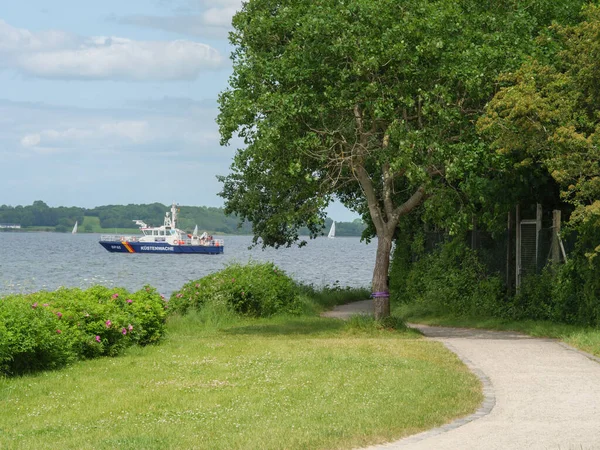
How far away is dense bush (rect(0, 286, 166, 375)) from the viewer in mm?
13367

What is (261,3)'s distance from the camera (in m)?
20.4

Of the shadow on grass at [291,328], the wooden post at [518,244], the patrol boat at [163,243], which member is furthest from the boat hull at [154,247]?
the wooden post at [518,244]

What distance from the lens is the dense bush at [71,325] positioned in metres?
13.4

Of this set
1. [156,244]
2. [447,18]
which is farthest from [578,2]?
[156,244]

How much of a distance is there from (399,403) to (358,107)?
10.3m

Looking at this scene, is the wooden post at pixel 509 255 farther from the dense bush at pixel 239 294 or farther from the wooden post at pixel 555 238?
the dense bush at pixel 239 294

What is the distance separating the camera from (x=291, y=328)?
21.6 meters

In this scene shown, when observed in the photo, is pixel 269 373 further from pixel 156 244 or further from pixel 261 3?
pixel 156 244

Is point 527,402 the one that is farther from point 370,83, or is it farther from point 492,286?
point 492,286

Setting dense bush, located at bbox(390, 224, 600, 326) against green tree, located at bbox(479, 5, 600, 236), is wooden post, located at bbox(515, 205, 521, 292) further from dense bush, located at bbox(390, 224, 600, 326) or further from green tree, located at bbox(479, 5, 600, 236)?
green tree, located at bbox(479, 5, 600, 236)

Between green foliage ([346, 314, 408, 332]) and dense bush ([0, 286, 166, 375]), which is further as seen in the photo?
green foliage ([346, 314, 408, 332])

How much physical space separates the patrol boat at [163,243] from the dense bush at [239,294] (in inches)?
3469

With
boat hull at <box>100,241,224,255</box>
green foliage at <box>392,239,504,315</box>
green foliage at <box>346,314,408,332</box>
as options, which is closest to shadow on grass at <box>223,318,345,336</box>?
green foliage at <box>346,314,408,332</box>

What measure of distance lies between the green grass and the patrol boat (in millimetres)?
88576
